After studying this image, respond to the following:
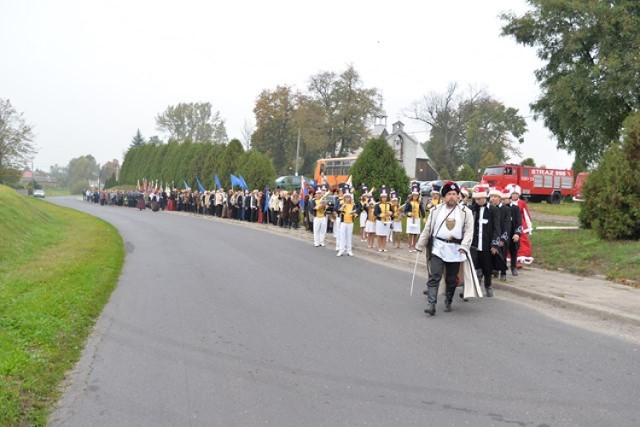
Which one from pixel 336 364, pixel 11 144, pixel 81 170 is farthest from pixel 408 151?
pixel 81 170

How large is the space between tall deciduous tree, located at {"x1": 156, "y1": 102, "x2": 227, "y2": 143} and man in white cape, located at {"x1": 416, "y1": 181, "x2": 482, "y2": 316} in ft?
344

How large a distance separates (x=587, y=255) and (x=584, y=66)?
44.6 ft

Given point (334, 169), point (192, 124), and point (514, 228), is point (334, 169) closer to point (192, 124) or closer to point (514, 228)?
point (514, 228)

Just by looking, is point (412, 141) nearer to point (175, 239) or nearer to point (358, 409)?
point (175, 239)

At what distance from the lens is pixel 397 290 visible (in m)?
10.7

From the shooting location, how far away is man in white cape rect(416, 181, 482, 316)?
8.60 meters

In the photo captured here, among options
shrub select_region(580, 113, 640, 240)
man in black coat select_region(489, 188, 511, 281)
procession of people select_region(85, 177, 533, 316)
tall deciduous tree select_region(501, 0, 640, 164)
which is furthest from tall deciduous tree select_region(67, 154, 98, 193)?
man in black coat select_region(489, 188, 511, 281)

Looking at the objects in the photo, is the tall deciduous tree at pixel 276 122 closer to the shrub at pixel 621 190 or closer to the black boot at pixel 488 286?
the shrub at pixel 621 190

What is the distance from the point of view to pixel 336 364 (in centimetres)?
609

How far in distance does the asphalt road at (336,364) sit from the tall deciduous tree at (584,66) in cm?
1615

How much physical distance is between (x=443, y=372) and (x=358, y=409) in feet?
4.26

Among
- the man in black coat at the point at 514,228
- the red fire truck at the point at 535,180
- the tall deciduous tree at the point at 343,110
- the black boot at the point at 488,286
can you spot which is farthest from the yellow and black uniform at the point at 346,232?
the tall deciduous tree at the point at 343,110

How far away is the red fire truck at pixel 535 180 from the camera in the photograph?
1646 inches

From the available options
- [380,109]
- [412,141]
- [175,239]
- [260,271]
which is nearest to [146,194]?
[380,109]
